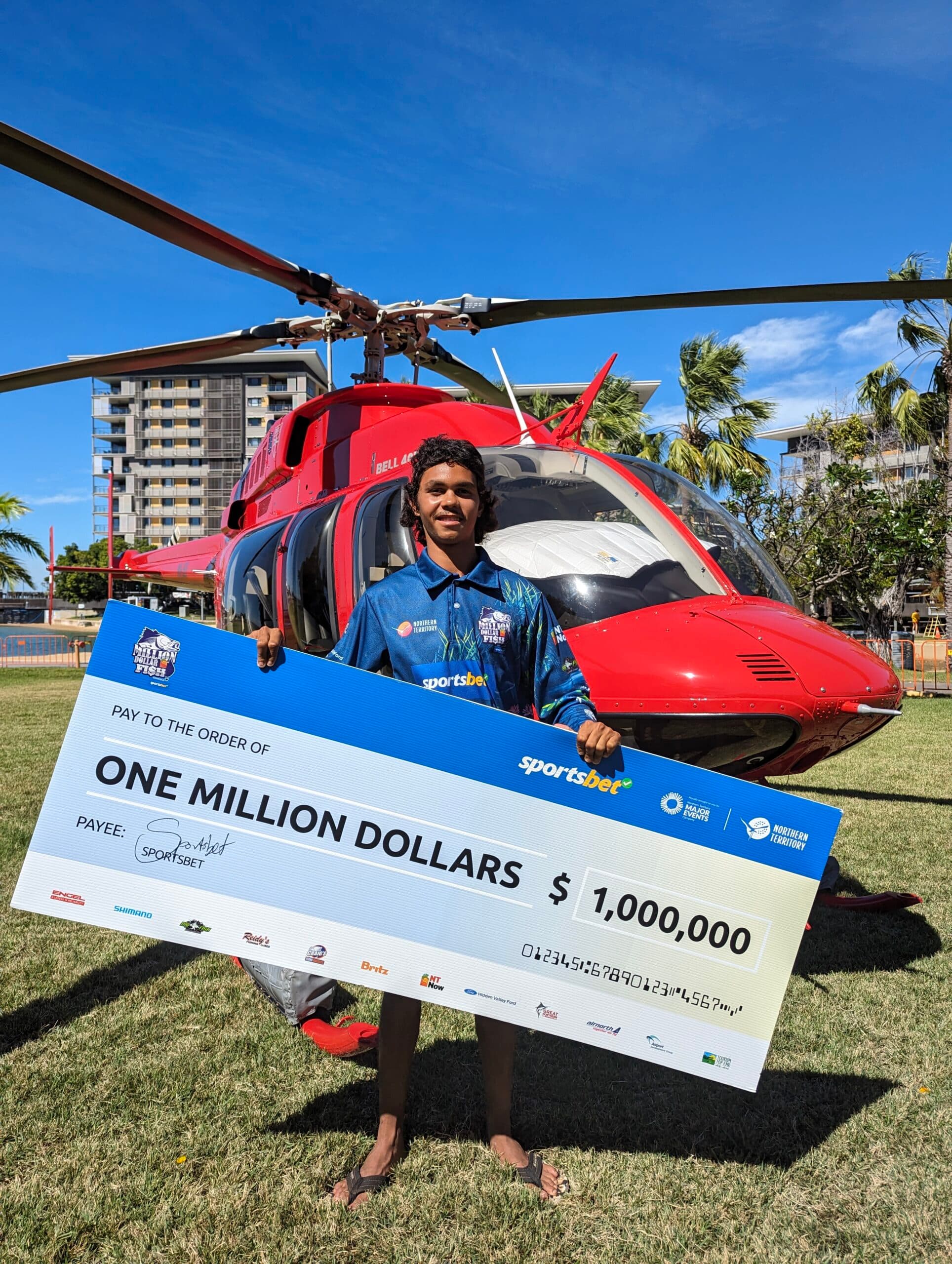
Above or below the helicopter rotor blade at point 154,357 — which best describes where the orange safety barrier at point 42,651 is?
below

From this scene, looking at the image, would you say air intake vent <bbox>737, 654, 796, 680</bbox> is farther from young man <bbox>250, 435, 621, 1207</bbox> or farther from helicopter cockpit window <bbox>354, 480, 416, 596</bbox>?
helicopter cockpit window <bbox>354, 480, 416, 596</bbox>

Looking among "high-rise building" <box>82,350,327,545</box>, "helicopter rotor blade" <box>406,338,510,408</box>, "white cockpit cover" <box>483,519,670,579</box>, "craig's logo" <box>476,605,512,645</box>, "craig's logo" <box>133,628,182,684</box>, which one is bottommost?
"craig's logo" <box>133,628,182,684</box>

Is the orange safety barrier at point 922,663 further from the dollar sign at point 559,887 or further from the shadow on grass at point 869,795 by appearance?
the dollar sign at point 559,887

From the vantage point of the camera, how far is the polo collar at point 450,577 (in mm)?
2355

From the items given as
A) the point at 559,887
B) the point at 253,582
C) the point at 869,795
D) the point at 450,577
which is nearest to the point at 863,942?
the point at 559,887

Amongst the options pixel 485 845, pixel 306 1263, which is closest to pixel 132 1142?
pixel 306 1263

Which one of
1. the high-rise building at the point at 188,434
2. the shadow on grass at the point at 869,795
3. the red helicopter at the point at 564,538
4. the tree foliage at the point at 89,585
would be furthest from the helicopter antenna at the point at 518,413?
the high-rise building at the point at 188,434

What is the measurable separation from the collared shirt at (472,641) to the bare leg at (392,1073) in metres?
0.93

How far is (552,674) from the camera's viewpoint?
7.98ft

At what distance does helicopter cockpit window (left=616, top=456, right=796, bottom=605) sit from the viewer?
3814mm

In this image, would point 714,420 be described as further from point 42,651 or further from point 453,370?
point 42,651

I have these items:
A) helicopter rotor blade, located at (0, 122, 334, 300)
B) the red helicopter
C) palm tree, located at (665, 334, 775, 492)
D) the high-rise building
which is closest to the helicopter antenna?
the red helicopter

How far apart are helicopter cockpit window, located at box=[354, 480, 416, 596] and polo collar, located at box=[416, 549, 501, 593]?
5.07 ft

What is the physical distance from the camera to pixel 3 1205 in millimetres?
2256
